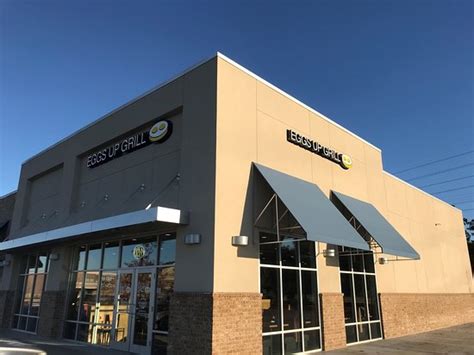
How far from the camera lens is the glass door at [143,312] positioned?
35.3ft

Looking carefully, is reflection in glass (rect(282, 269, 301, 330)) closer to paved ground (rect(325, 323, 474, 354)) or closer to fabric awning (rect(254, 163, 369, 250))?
paved ground (rect(325, 323, 474, 354))

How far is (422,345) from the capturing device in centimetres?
1337

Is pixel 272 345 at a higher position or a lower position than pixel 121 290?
lower

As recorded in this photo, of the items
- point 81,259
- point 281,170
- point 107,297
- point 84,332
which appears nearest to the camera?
point 281,170

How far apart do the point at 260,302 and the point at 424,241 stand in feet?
47.2

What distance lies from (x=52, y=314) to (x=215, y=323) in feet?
26.1

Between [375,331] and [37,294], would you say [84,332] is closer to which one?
[37,294]

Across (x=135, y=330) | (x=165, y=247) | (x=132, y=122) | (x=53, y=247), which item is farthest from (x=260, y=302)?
(x=53, y=247)

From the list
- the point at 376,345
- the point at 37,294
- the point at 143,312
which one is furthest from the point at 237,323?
the point at 37,294

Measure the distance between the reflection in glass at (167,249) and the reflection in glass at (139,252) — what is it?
29cm

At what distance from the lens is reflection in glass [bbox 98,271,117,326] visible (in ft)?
40.5

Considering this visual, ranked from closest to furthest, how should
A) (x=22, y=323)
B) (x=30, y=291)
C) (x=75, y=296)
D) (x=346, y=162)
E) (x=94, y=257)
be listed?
(x=94, y=257)
(x=75, y=296)
(x=346, y=162)
(x=22, y=323)
(x=30, y=291)

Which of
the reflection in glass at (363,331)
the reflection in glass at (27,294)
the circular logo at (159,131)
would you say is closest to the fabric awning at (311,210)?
Result: the circular logo at (159,131)

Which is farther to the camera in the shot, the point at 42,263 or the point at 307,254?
the point at 42,263
